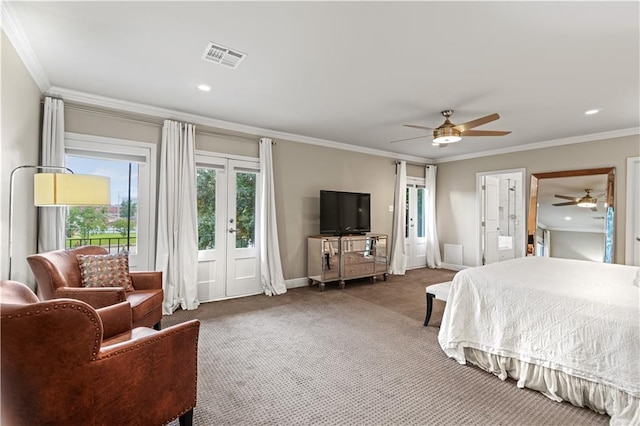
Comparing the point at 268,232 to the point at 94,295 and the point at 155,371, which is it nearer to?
the point at 94,295

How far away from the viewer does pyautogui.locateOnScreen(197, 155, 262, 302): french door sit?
4421 mm

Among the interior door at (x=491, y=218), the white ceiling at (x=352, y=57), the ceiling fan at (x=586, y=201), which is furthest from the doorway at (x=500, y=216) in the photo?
the white ceiling at (x=352, y=57)

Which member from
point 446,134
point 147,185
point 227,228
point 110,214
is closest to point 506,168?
point 446,134

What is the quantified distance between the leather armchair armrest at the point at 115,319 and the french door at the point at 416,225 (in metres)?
5.82

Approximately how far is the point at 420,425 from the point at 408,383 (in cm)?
46

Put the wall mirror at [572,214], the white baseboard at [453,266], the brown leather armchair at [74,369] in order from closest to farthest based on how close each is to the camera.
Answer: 1. the brown leather armchair at [74,369]
2. the wall mirror at [572,214]
3. the white baseboard at [453,266]

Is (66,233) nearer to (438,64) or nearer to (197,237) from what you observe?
(197,237)

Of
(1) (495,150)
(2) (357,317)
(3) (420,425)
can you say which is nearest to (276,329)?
(2) (357,317)

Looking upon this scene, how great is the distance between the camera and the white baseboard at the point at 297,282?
5.14 m

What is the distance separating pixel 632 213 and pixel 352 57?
4995 mm

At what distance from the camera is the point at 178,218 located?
402 cm

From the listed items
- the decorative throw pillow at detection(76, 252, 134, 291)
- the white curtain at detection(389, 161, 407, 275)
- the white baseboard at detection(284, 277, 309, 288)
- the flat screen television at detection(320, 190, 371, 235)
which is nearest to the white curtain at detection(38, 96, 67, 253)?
the decorative throw pillow at detection(76, 252, 134, 291)

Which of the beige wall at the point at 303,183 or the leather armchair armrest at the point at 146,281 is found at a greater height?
the beige wall at the point at 303,183

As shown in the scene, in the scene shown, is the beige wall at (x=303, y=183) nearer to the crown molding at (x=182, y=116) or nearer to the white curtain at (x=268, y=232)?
the crown molding at (x=182, y=116)
